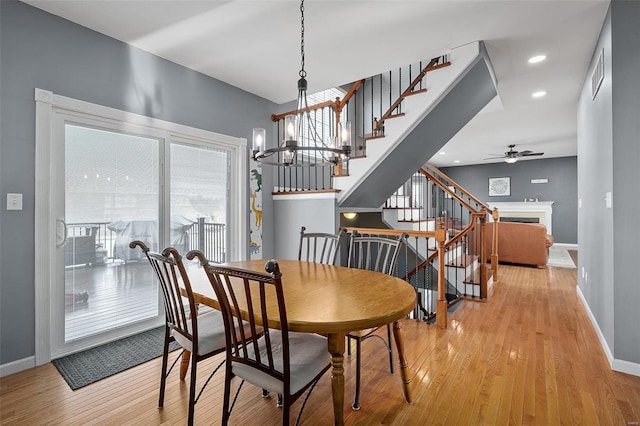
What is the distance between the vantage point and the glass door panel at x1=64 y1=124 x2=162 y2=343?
2668 millimetres

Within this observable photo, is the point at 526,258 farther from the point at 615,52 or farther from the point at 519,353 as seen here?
the point at 615,52

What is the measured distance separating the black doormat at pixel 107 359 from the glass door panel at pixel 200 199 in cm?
99

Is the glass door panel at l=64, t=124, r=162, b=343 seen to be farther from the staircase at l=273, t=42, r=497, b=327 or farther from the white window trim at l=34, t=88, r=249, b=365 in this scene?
the staircase at l=273, t=42, r=497, b=327

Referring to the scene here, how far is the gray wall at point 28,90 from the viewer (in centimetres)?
227

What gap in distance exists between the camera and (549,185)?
9.57 m

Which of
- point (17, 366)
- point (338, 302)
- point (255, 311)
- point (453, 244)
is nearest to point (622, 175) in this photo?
point (338, 302)

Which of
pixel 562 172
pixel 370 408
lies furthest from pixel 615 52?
pixel 562 172

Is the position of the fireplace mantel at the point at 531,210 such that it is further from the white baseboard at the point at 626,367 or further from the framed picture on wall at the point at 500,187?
the white baseboard at the point at 626,367

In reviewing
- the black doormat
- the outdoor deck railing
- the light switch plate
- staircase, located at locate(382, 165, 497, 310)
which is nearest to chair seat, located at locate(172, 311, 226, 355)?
the black doormat

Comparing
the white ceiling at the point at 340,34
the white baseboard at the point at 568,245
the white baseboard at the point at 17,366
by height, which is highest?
the white ceiling at the point at 340,34

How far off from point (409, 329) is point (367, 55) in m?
2.75

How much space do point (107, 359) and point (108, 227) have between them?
3.70 ft

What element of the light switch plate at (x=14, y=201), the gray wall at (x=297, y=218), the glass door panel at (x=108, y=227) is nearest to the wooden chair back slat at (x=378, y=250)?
the gray wall at (x=297, y=218)

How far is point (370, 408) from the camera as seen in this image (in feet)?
6.11
